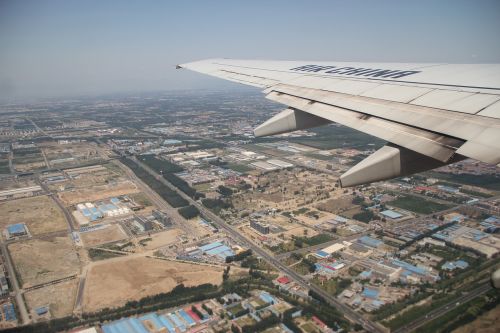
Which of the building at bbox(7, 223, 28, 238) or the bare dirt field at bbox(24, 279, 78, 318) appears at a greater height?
the building at bbox(7, 223, 28, 238)

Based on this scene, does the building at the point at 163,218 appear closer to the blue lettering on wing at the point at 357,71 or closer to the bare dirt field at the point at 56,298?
the bare dirt field at the point at 56,298

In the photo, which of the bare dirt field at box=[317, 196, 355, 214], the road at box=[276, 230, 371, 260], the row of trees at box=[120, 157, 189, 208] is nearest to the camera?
the road at box=[276, 230, 371, 260]

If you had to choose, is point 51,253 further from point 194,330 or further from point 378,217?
point 378,217

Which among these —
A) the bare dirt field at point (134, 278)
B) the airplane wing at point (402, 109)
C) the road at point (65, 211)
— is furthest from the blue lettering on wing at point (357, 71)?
the road at point (65, 211)

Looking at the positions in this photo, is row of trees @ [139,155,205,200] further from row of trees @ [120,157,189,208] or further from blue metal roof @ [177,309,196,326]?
blue metal roof @ [177,309,196,326]

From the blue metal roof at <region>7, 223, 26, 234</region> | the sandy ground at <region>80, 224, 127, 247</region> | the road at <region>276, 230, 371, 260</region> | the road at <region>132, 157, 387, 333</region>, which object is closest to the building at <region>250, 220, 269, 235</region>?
the road at <region>132, 157, 387, 333</region>

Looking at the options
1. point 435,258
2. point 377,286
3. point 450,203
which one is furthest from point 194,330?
point 450,203
